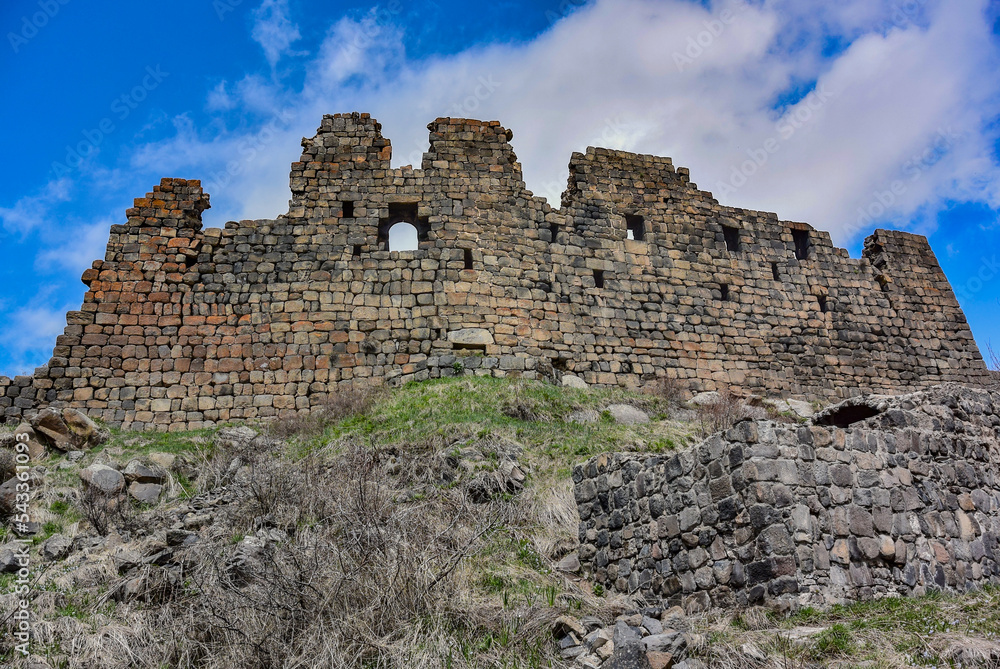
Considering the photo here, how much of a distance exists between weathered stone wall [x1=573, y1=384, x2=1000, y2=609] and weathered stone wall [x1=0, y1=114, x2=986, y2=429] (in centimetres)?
722

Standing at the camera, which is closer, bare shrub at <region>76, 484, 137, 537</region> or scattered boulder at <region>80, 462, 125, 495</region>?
bare shrub at <region>76, 484, 137, 537</region>

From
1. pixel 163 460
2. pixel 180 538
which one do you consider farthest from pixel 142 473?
pixel 180 538

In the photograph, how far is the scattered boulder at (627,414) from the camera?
12117 mm

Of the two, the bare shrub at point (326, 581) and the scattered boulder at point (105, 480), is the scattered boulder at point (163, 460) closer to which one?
the scattered boulder at point (105, 480)

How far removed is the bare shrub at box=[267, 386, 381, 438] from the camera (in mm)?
11925

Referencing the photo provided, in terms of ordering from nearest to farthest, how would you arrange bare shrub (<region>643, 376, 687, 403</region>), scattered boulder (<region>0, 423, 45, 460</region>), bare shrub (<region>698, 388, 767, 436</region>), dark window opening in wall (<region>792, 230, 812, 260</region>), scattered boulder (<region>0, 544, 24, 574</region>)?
scattered boulder (<region>0, 544, 24, 574</region>) → scattered boulder (<region>0, 423, 45, 460</region>) → bare shrub (<region>698, 388, 767, 436</region>) → bare shrub (<region>643, 376, 687, 403</region>) → dark window opening in wall (<region>792, 230, 812, 260</region>)

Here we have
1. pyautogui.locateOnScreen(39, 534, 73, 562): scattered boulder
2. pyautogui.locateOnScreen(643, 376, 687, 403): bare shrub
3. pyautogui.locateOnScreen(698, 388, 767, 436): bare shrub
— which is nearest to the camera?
pyautogui.locateOnScreen(39, 534, 73, 562): scattered boulder

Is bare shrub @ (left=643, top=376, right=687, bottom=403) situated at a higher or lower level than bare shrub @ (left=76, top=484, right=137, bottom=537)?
higher

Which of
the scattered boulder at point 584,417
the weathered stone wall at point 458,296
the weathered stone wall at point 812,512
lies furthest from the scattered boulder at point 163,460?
the weathered stone wall at point 812,512

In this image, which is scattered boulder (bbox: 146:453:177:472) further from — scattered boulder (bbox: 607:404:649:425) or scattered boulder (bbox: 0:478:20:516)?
scattered boulder (bbox: 607:404:649:425)

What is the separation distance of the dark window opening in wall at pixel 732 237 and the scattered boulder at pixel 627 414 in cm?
627

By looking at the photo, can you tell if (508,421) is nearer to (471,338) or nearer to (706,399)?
(471,338)

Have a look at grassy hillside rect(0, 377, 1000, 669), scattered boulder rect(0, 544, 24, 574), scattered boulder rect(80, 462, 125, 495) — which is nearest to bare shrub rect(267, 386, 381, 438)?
grassy hillside rect(0, 377, 1000, 669)

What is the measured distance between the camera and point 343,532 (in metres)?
6.77
